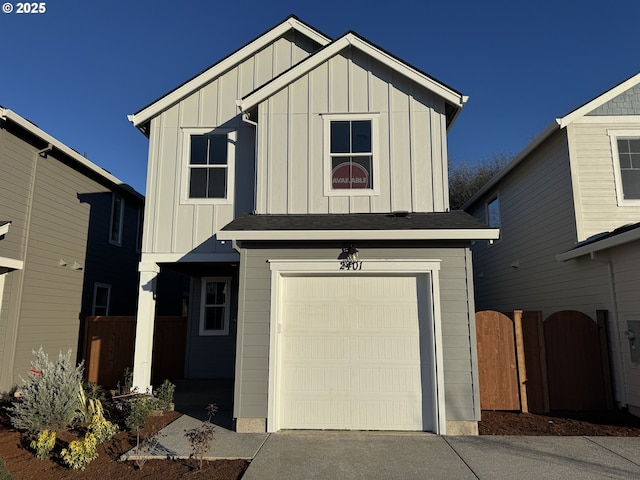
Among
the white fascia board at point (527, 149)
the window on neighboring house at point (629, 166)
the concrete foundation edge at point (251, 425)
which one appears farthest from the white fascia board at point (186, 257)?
the window on neighboring house at point (629, 166)

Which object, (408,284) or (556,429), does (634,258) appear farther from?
(408,284)

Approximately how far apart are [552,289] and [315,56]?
746cm

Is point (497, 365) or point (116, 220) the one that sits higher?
point (116, 220)

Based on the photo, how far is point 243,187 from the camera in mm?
8383

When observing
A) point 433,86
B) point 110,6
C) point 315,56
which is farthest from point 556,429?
point 110,6

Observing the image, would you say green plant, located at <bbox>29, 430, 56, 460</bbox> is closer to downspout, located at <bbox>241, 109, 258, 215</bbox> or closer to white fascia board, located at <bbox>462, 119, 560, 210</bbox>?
downspout, located at <bbox>241, 109, 258, 215</bbox>

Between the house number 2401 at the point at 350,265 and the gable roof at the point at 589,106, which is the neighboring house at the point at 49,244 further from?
the gable roof at the point at 589,106

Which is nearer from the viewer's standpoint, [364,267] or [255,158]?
[364,267]

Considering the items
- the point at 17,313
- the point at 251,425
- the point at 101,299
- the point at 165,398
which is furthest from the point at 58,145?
the point at 251,425

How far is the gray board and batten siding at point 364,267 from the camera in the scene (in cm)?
615

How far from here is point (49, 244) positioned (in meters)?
9.58

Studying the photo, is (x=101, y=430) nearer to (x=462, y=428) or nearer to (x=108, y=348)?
(x=108, y=348)

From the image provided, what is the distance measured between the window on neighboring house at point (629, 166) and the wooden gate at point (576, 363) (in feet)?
10.6

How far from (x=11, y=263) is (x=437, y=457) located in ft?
28.3
